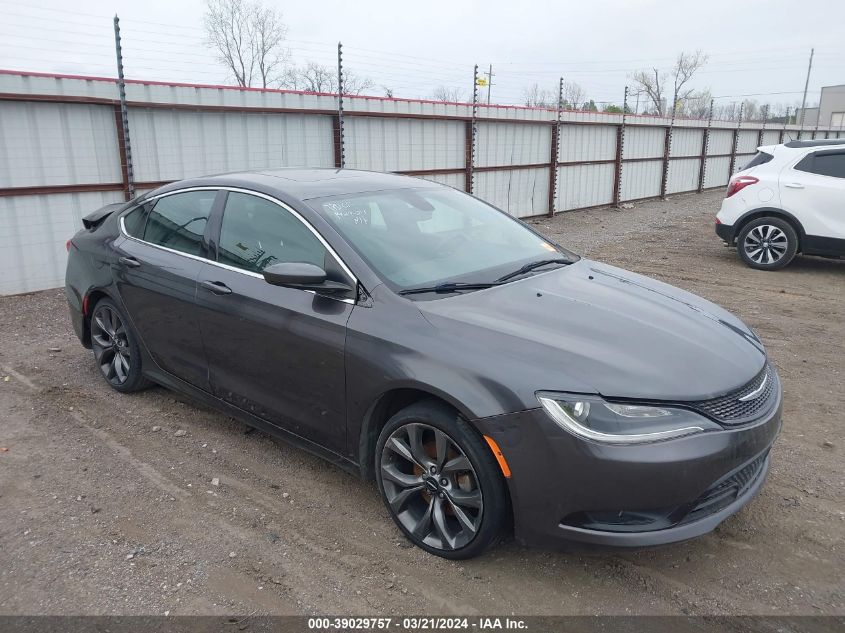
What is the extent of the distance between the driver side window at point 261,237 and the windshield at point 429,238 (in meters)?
0.16

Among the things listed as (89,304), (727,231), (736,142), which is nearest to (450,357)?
(89,304)

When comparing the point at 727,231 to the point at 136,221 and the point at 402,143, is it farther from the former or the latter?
the point at 136,221

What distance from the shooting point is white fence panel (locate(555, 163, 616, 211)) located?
16.1 metres

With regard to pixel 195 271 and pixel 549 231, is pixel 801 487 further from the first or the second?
pixel 549 231

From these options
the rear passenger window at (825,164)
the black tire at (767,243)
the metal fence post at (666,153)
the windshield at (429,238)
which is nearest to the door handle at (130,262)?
the windshield at (429,238)

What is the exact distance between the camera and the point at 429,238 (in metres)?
3.55

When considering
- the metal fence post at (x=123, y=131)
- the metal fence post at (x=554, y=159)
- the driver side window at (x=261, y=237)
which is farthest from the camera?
the metal fence post at (x=554, y=159)

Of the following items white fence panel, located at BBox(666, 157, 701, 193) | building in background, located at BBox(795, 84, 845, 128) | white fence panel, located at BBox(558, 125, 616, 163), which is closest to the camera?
white fence panel, located at BBox(558, 125, 616, 163)

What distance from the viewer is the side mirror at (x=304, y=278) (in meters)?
3.09

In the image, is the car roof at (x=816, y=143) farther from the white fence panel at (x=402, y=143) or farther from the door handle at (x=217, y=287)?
the door handle at (x=217, y=287)

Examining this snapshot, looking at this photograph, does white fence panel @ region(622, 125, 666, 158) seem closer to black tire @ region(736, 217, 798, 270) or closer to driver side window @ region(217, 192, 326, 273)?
black tire @ region(736, 217, 798, 270)

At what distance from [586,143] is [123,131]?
11640mm

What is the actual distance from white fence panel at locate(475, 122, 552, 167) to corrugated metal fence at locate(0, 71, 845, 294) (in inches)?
0.9

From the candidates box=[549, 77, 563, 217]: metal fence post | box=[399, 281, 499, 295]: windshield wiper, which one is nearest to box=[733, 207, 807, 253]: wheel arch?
box=[549, 77, 563, 217]: metal fence post
